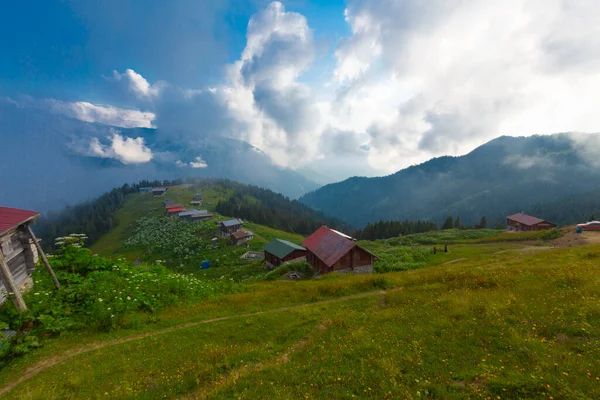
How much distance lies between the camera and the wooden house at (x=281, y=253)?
5250cm

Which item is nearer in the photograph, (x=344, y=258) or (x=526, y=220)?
(x=344, y=258)

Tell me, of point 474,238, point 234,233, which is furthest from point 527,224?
point 234,233

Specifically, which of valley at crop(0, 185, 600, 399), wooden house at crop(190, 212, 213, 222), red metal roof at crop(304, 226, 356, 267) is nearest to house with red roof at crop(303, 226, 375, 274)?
red metal roof at crop(304, 226, 356, 267)

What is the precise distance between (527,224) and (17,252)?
121223 millimetres

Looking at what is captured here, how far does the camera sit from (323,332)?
504 inches

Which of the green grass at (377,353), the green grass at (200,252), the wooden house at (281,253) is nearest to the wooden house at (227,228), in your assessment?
the green grass at (200,252)

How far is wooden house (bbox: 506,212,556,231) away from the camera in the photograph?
280ft

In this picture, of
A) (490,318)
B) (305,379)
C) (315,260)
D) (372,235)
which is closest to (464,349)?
(490,318)

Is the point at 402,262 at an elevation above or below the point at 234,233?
below

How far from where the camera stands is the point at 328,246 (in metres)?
42.5

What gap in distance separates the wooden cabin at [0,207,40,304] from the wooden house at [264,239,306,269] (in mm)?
37710

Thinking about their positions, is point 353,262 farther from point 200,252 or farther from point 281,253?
point 200,252

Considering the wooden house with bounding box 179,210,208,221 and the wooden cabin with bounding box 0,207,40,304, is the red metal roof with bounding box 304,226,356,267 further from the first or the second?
the wooden house with bounding box 179,210,208,221

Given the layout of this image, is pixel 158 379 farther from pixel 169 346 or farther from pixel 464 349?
pixel 464 349
